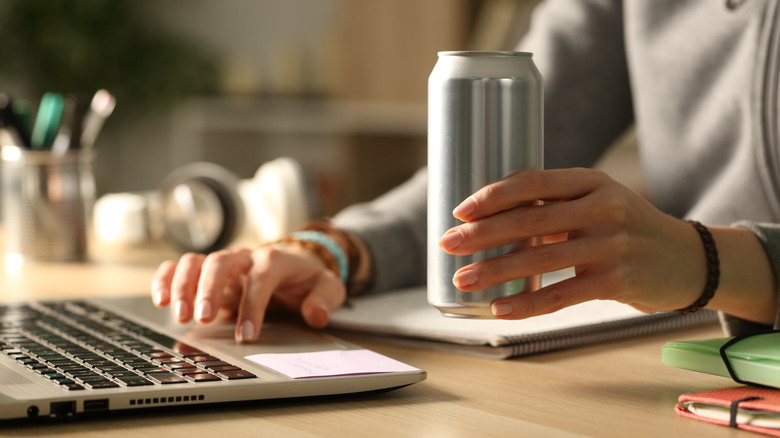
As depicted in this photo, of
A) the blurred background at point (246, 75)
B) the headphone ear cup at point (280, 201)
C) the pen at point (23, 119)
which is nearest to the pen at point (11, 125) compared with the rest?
the pen at point (23, 119)

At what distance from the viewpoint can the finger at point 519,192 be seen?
0.52 meters

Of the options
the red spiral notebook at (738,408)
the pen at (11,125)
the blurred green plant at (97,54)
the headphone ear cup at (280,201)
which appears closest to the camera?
the red spiral notebook at (738,408)

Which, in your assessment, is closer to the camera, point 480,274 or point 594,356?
point 480,274

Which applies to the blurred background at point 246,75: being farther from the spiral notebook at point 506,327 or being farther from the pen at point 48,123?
the spiral notebook at point 506,327

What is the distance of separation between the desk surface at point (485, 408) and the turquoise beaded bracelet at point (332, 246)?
6.2 inches

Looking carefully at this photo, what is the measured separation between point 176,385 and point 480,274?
0.60 ft

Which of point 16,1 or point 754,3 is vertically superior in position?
point 16,1

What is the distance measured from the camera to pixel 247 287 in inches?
28.3

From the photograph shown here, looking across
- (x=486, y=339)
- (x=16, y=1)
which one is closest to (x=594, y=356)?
(x=486, y=339)

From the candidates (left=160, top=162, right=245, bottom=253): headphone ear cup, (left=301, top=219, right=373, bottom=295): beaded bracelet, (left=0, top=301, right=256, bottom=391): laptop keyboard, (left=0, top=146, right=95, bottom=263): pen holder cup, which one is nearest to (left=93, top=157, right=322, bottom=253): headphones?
(left=160, top=162, right=245, bottom=253): headphone ear cup

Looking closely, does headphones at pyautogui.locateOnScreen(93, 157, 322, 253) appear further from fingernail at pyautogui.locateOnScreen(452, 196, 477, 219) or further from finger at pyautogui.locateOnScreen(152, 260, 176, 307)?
fingernail at pyautogui.locateOnScreen(452, 196, 477, 219)

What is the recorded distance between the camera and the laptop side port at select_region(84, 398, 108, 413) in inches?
19.5

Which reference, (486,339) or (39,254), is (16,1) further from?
(486,339)

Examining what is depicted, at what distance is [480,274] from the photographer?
0.52m
